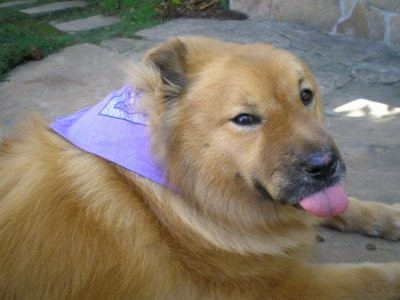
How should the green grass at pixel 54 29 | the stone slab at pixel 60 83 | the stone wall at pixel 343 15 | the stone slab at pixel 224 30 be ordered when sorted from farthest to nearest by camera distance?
the stone slab at pixel 224 30, the green grass at pixel 54 29, the stone wall at pixel 343 15, the stone slab at pixel 60 83

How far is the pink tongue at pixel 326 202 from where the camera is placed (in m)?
1.98

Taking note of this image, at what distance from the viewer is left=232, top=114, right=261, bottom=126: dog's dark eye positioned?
2.02 m

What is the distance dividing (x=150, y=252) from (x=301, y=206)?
0.72m

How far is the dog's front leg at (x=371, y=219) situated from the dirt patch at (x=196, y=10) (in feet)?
16.9

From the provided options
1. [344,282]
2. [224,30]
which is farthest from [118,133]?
[224,30]

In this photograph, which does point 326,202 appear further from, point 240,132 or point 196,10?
point 196,10

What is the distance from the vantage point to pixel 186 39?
7.66ft


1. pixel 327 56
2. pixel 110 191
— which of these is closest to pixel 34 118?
pixel 110 191

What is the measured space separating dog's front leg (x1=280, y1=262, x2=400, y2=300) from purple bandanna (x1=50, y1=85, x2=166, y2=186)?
81 cm

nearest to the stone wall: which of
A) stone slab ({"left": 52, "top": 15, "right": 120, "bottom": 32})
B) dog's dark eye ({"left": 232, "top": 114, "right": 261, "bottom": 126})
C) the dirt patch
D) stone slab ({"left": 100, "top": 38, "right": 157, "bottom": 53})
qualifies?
the dirt patch

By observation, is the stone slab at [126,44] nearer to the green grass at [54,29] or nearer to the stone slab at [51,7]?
the green grass at [54,29]

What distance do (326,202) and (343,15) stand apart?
4826mm

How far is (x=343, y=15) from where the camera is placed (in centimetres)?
610

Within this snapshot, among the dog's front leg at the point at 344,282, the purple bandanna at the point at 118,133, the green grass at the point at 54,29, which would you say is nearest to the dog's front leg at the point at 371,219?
the dog's front leg at the point at 344,282
